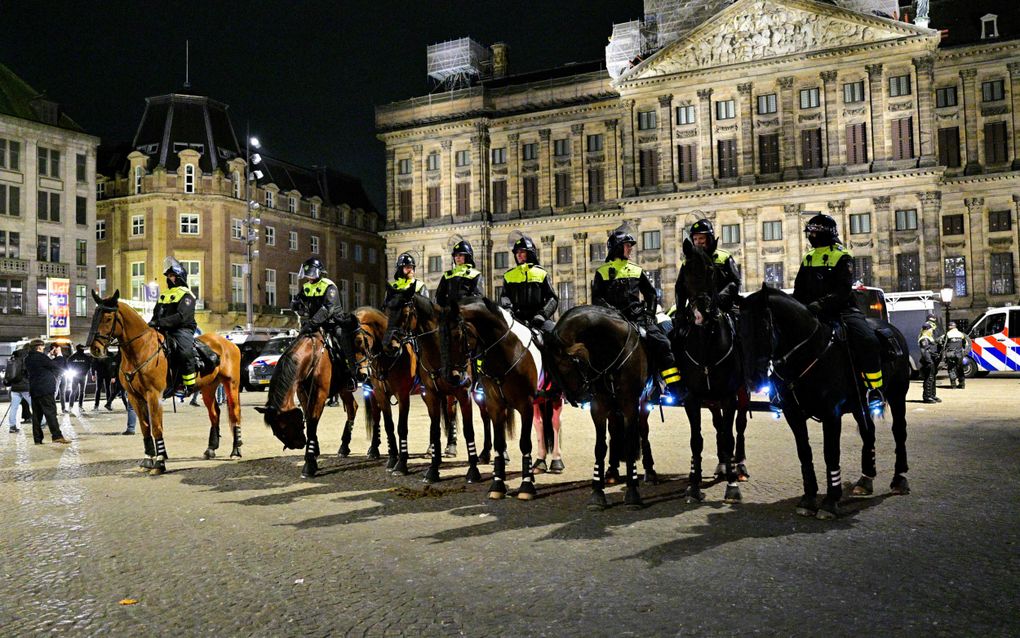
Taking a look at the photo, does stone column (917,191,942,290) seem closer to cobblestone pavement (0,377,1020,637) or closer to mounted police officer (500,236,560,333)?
cobblestone pavement (0,377,1020,637)

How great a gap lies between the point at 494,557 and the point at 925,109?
50.7m

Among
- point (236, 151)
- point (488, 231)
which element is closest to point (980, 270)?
point (488, 231)

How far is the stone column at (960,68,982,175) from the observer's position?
50344 millimetres

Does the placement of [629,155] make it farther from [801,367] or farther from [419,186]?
[801,367]

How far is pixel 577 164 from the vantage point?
197 feet

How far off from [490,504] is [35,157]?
181 ft

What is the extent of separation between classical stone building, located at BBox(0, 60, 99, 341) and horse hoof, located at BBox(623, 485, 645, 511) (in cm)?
5201

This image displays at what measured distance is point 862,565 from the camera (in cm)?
571

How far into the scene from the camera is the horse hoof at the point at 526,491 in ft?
27.7

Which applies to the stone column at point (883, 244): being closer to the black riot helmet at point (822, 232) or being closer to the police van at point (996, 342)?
the police van at point (996, 342)

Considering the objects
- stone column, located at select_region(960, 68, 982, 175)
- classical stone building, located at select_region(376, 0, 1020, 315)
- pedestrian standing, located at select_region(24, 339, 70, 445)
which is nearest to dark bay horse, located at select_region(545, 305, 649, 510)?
pedestrian standing, located at select_region(24, 339, 70, 445)

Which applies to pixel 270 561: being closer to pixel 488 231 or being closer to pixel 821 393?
pixel 821 393

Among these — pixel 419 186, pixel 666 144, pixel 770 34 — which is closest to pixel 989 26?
pixel 770 34

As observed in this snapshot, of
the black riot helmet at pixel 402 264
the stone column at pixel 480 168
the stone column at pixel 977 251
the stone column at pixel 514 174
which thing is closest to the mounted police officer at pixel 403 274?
the black riot helmet at pixel 402 264
